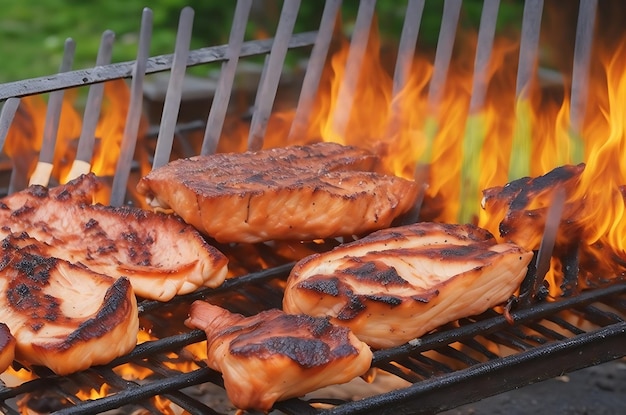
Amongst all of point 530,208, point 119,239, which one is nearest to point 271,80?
point 119,239

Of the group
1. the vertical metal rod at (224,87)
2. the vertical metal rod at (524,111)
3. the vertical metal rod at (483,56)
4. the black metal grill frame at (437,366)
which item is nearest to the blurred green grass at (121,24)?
the vertical metal rod at (224,87)

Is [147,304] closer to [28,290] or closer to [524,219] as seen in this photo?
[28,290]

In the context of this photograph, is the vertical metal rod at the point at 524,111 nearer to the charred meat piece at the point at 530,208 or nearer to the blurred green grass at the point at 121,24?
the charred meat piece at the point at 530,208

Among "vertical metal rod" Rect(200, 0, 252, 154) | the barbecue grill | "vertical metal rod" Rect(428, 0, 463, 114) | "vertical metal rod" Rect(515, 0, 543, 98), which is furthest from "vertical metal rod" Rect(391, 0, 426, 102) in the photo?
"vertical metal rod" Rect(200, 0, 252, 154)

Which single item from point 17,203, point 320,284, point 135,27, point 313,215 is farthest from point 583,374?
point 135,27

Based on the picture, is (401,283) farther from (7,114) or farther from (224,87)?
(7,114)

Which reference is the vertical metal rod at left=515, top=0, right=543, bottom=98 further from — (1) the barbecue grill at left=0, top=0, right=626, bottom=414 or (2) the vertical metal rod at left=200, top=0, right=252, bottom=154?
(2) the vertical metal rod at left=200, top=0, right=252, bottom=154
